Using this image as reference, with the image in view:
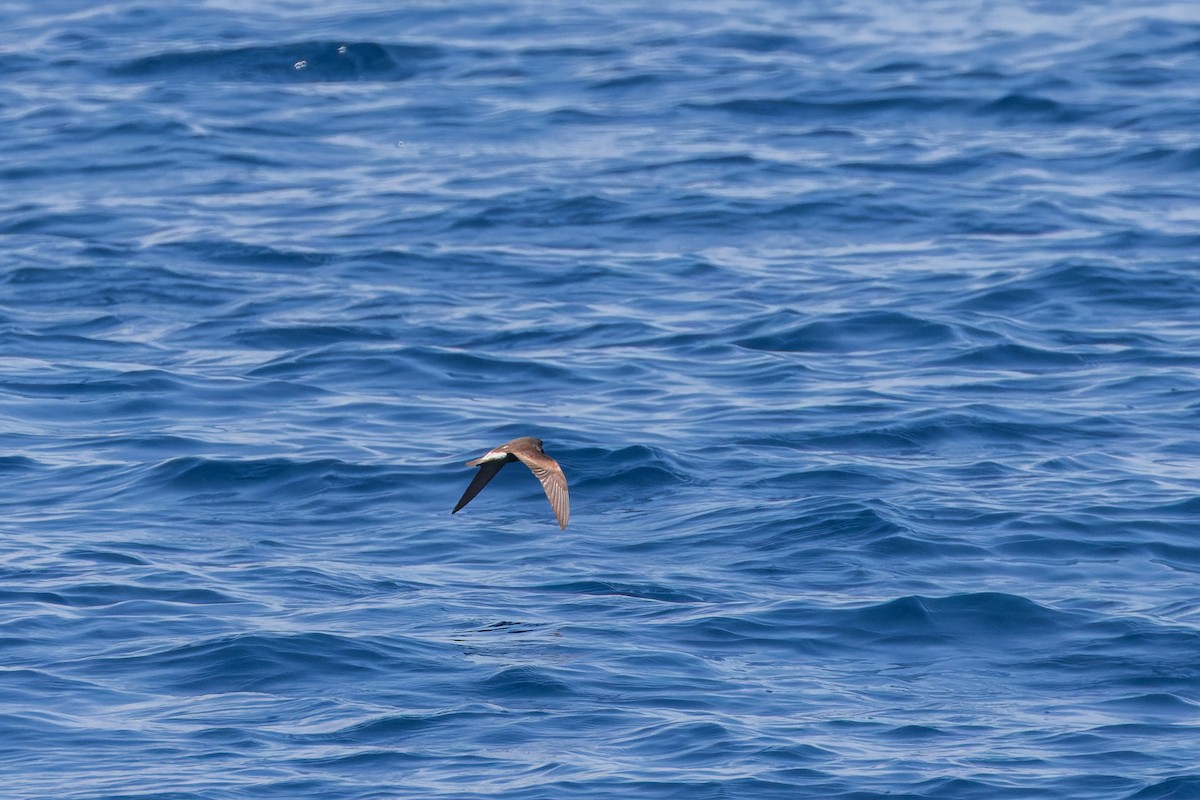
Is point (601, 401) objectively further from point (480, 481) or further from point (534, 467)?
point (534, 467)

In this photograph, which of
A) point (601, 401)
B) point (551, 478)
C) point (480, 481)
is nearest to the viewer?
point (551, 478)

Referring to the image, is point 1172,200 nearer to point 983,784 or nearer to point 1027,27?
point 1027,27

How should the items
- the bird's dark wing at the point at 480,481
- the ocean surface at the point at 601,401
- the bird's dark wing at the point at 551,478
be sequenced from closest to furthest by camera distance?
the ocean surface at the point at 601,401
the bird's dark wing at the point at 551,478
the bird's dark wing at the point at 480,481

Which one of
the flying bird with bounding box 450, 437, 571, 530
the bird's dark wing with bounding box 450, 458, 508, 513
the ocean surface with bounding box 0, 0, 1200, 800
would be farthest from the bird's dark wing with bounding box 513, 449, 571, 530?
the ocean surface with bounding box 0, 0, 1200, 800

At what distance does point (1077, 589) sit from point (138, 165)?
11522 millimetres

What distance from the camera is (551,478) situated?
32.7 feet

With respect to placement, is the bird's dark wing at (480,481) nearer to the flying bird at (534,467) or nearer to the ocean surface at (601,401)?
the flying bird at (534,467)

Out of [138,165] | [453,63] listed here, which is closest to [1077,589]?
[138,165]

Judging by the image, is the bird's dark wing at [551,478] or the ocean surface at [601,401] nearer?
the ocean surface at [601,401]

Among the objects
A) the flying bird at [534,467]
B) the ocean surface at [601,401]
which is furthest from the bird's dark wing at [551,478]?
the ocean surface at [601,401]

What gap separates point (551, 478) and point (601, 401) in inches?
148

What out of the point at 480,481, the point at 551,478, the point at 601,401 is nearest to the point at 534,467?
the point at 551,478

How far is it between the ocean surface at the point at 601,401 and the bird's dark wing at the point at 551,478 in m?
0.69

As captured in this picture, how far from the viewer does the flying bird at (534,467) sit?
9.75 metres
